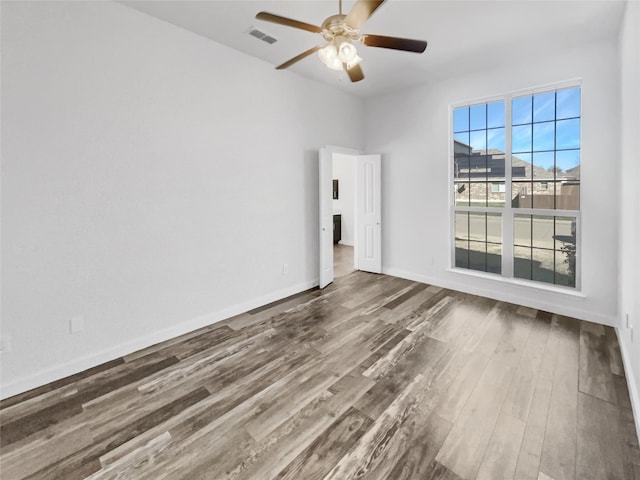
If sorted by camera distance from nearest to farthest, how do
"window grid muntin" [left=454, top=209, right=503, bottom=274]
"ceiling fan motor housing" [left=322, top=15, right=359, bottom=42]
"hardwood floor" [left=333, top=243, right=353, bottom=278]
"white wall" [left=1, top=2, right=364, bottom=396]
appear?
"ceiling fan motor housing" [left=322, top=15, right=359, bottom=42], "white wall" [left=1, top=2, right=364, bottom=396], "window grid muntin" [left=454, top=209, right=503, bottom=274], "hardwood floor" [left=333, top=243, right=353, bottom=278]

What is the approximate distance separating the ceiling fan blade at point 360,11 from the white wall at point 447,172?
118 inches

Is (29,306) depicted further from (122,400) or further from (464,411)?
(464,411)

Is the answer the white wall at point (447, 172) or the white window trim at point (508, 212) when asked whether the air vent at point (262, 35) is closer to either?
the white wall at point (447, 172)

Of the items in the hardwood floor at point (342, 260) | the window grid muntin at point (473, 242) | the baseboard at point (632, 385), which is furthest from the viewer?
the hardwood floor at point (342, 260)

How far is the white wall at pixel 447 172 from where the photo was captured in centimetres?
339

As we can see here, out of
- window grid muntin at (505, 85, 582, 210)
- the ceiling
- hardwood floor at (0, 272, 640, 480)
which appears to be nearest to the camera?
hardwood floor at (0, 272, 640, 480)

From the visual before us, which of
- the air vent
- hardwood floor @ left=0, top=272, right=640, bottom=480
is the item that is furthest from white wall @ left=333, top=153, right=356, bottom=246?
hardwood floor @ left=0, top=272, right=640, bottom=480

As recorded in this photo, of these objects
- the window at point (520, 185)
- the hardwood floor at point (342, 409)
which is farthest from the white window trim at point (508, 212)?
the hardwood floor at point (342, 409)

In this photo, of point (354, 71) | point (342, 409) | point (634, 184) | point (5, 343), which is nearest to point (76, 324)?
point (5, 343)

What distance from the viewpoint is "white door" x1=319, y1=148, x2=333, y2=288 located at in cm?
462

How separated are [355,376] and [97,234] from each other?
252cm

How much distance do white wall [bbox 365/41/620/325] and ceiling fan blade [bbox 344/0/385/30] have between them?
2999 millimetres

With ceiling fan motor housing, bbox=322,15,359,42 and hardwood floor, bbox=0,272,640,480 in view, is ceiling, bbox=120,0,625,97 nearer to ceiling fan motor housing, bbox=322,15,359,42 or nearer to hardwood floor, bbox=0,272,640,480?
ceiling fan motor housing, bbox=322,15,359,42

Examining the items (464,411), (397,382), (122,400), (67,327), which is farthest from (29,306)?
(464,411)
